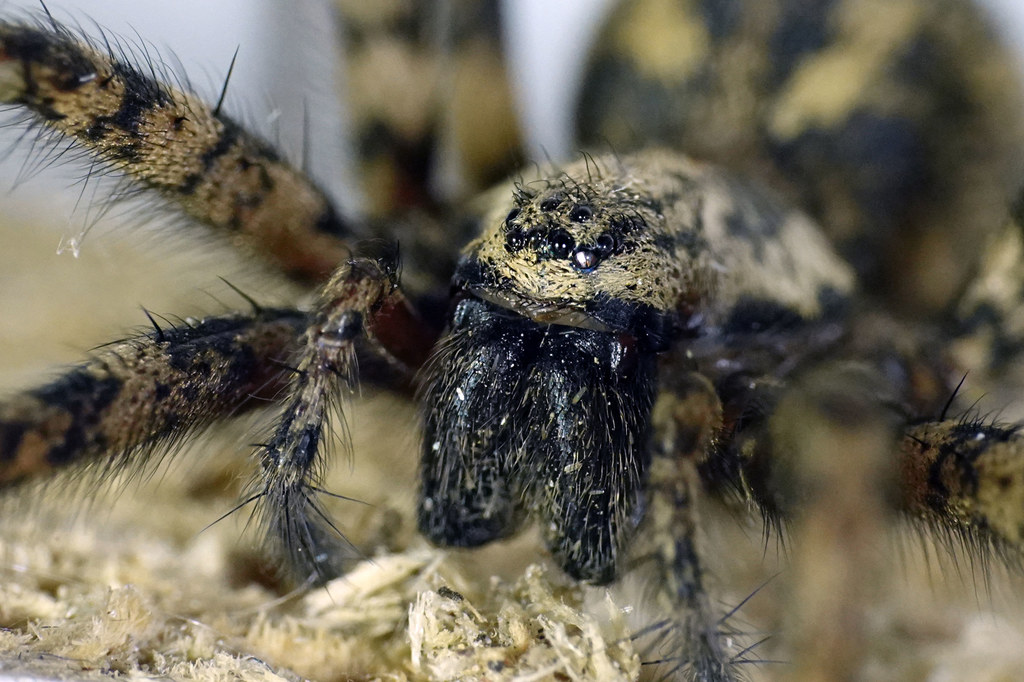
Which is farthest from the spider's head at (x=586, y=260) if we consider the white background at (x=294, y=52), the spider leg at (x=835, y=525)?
the white background at (x=294, y=52)

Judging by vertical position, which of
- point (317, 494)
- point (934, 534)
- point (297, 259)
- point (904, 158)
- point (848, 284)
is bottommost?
point (317, 494)

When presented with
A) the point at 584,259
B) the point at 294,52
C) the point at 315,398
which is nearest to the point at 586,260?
the point at 584,259

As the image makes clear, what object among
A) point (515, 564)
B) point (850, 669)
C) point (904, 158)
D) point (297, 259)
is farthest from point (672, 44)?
point (850, 669)

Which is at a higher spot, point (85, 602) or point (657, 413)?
point (657, 413)

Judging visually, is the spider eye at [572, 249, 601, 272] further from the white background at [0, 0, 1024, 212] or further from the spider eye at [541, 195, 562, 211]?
the white background at [0, 0, 1024, 212]

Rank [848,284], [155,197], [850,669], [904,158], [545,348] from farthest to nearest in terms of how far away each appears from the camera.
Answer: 1. [904,158]
2. [848,284]
3. [155,197]
4. [545,348]
5. [850,669]

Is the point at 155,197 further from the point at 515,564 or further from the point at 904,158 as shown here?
the point at 904,158

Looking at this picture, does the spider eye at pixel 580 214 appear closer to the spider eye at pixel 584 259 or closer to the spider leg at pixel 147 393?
the spider eye at pixel 584 259

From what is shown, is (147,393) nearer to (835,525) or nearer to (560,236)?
(560,236)
